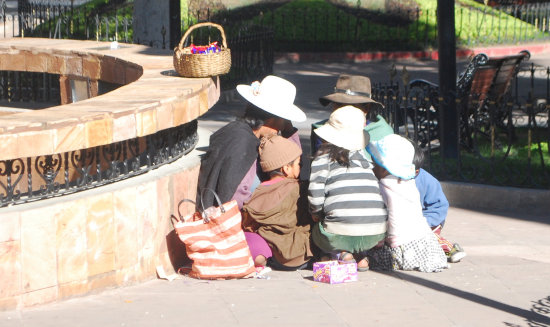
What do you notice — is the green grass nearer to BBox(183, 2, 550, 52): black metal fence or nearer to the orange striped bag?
BBox(183, 2, 550, 52): black metal fence

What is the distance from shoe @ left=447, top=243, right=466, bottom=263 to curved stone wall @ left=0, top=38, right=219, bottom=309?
6.00ft

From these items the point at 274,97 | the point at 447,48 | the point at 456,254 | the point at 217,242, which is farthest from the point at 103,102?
the point at 447,48

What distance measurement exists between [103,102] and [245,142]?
989mm

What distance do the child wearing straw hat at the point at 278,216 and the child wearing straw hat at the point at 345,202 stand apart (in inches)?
6.3

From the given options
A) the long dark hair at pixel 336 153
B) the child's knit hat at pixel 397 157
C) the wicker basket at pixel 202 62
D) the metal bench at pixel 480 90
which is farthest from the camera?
the metal bench at pixel 480 90

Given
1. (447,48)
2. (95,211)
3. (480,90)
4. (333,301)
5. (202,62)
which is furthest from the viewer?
(480,90)

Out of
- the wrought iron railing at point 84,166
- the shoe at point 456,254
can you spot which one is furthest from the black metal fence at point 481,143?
the wrought iron railing at point 84,166

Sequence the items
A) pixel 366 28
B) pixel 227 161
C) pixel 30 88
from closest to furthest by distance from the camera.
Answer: pixel 227 161, pixel 30 88, pixel 366 28

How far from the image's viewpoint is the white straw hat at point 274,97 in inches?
263

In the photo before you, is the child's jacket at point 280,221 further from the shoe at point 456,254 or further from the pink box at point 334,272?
the shoe at point 456,254

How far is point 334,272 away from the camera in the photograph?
5.90 meters

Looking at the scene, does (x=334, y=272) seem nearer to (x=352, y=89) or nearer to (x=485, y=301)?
(x=485, y=301)

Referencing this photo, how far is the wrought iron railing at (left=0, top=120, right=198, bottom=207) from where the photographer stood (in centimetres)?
521

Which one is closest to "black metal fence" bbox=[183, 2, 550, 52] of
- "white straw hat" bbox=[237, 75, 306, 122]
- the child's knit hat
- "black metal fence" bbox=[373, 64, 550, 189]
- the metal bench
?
the metal bench
